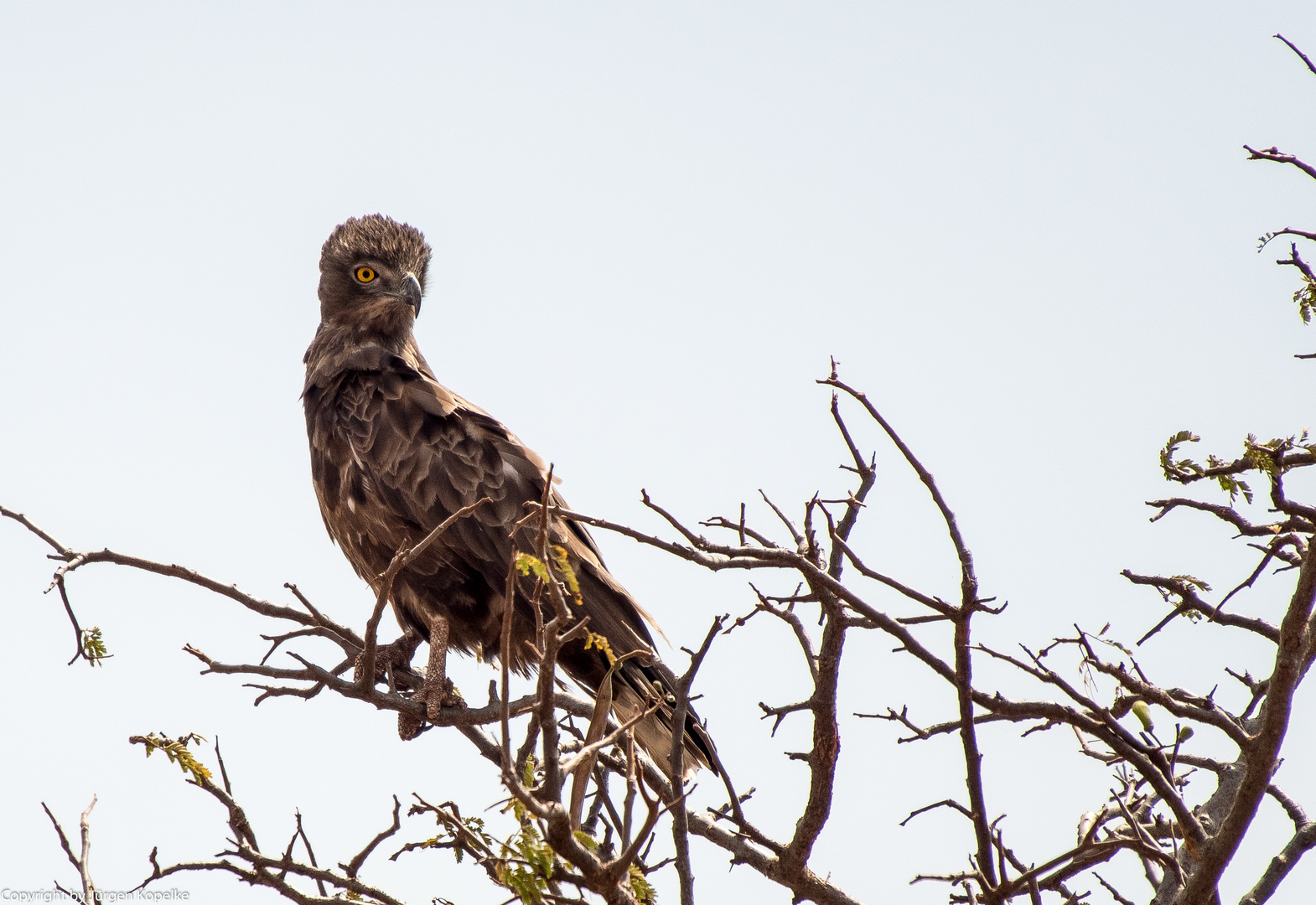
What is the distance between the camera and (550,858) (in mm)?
2254

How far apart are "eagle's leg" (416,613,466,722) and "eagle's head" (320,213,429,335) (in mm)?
2368

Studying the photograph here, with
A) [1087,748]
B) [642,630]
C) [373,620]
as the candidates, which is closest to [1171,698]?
[1087,748]

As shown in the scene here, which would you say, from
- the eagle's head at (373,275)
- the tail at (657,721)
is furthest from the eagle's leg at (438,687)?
the eagle's head at (373,275)

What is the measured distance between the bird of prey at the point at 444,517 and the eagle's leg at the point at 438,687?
0.01 metres

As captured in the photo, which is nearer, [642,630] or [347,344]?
[642,630]

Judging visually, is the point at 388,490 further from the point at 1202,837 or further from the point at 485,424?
the point at 1202,837

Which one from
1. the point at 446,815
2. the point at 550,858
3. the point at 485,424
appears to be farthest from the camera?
the point at 485,424

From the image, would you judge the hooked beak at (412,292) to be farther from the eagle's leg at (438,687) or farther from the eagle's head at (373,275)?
the eagle's leg at (438,687)

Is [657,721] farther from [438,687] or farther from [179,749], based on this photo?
[179,749]

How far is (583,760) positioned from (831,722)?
1.20 metres

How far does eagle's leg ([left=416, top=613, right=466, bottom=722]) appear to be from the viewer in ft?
15.3

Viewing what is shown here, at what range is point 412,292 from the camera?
6.85m

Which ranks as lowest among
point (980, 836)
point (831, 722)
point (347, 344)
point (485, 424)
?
point (980, 836)

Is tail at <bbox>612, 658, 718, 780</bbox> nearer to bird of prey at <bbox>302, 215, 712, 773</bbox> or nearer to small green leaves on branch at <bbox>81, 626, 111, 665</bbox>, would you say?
bird of prey at <bbox>302, 215, 712, 773</bbox>
